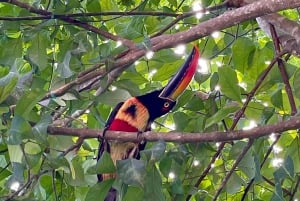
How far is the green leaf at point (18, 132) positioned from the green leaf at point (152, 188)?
12.2 inches

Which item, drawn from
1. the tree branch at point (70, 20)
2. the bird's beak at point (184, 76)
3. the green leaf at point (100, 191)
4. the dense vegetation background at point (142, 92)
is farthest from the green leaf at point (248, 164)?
the tree branch at point (70, 20)

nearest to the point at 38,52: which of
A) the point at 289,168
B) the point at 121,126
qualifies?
the point at 121,126

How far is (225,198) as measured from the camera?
2070 millimetres

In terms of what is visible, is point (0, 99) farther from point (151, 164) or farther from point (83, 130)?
point (151, 164)

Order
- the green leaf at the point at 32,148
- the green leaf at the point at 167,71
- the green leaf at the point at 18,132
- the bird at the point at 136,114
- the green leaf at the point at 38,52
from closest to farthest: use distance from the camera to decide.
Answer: the green leaf at the point at 18,132
the green leaf at the point at 32,148
the bird at the point at 136,114
the green leaf at the point at 38,52
the green leaf at the point at 167,71

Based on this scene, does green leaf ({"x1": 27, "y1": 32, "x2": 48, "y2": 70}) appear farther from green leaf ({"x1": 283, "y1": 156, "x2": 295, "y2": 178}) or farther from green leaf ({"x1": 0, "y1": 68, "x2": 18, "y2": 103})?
green leaf ({"x1": 283, "y1": 156, "x2": 295, "y2": 178})

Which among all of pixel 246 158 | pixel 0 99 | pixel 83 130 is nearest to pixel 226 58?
pixel 246 158

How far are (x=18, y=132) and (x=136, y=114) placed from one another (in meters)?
0.71

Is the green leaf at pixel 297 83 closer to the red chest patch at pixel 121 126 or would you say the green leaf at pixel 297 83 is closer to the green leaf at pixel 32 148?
the red chest patch at pixel 121 126

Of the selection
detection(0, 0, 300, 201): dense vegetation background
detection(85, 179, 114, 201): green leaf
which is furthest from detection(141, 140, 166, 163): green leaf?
detection(85, 179, 114, 201): green leaf

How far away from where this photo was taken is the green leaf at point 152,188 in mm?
1504

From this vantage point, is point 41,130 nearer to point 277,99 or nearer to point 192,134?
point 192,134

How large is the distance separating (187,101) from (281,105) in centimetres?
27

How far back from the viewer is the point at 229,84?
5.45ft
